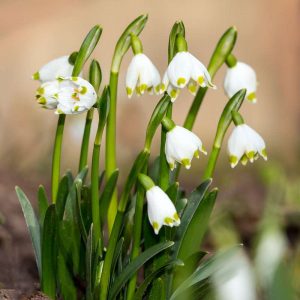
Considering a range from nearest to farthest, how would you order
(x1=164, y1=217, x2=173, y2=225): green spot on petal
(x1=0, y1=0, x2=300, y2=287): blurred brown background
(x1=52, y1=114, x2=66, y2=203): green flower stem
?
(x1=164, y1=217, x2=173, y2=225): green spot on petal
(x1=52, y1=114, x2=66, y2=203): green flower stem
(x1=0, y1=0, x2=300, y2=287): blurred brown background

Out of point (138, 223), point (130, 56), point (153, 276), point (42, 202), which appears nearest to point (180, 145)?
point (138, 223)

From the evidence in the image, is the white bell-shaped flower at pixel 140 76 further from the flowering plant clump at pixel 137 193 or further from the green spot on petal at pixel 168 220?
the green spot on petal at pixel 168 220

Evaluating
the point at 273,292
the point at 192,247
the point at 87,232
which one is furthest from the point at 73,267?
the point at 273,292

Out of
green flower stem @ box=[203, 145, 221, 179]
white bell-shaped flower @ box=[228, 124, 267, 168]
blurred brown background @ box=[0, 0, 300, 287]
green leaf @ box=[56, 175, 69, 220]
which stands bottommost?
blurred brown background @ box=[0, 0, 300, 287]

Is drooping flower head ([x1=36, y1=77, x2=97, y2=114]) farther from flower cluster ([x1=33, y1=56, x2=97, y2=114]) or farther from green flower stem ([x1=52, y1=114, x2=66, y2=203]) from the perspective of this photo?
green flower stem ([x1=52, y1=114, x2=66, y2=203])

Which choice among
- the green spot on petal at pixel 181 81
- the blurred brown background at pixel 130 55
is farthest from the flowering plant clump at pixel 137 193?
the blurred brown background at pixel 130 55

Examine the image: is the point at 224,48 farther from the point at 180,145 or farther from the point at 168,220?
the point at 168,220

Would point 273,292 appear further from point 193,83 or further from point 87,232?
point 87,232

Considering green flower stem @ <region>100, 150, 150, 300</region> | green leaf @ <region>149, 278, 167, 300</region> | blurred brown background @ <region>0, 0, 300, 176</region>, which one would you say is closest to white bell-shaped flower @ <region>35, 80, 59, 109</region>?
green flower stem @ <region>100, 150, 150, 300</region>
